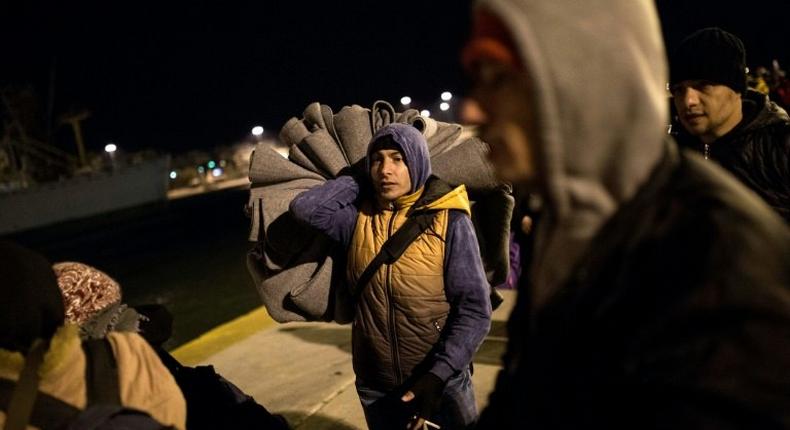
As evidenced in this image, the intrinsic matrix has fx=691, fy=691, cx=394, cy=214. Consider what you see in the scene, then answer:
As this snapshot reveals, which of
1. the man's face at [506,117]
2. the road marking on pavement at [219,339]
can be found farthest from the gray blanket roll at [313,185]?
the road marking on pavement at [219,339]

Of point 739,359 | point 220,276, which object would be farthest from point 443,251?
point 220,276

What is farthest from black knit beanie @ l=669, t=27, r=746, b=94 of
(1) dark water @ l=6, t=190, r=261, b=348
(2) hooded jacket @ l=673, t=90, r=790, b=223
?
(1) dark water @ l=6, t=190, r=261, b=348

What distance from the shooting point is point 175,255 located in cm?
1330

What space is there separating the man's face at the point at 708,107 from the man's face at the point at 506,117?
204 centimetres

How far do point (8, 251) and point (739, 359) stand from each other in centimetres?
146

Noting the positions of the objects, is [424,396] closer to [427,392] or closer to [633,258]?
[427,392]

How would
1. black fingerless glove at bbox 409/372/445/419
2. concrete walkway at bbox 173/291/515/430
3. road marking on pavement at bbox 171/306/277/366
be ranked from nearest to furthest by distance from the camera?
1. black fingerless glove at bbox 409/372/445/419
2. concrete walkway at bbox 173/291/515/430
3. road marking on pavement at bbox 171/306/277/366

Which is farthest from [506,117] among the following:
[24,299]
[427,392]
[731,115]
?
[731,115]

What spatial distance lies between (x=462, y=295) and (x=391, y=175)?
1.71 feet

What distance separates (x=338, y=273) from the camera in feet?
9.67

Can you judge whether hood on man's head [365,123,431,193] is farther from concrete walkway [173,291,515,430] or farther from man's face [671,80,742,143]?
concrete walkway [173,291,515,430]

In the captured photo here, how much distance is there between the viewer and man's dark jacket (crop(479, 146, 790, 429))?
2.63ft

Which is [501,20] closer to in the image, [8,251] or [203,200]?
[8,251]

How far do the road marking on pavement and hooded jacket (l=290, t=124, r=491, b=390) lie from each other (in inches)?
145
